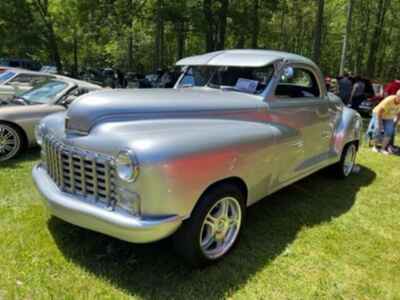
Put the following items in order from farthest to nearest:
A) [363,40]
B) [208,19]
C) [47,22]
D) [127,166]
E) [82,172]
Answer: [363,40]
[47,22]
[208,19]
[82,172]
[127,166]

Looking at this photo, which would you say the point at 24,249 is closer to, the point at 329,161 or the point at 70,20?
the point at 329,161

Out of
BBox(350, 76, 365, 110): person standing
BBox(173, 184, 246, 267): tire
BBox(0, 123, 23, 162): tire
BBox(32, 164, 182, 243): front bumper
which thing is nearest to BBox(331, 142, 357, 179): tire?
BBox(173, 184, 246, 267): tire

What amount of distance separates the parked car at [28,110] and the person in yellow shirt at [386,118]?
6.46m

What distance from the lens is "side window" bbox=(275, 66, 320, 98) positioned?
4.38 meters

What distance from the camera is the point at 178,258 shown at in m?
3.37

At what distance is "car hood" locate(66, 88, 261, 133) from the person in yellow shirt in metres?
5.29

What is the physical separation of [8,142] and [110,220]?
430 centimetres

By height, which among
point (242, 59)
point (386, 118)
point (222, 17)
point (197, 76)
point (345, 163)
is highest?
point (222, 17)

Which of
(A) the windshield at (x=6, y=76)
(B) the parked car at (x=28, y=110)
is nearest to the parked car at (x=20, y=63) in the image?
(A) the windshield at (x=6, y=76)

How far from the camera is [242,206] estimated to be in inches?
135

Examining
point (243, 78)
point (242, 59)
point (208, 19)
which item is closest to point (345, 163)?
point (243, 78)

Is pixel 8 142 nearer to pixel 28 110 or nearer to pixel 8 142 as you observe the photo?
pixel 8 142

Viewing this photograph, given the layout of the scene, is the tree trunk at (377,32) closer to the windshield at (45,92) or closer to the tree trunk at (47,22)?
the tree trunk at (47,22)

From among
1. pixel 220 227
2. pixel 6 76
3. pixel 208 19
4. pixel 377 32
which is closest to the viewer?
pixel 220 227
